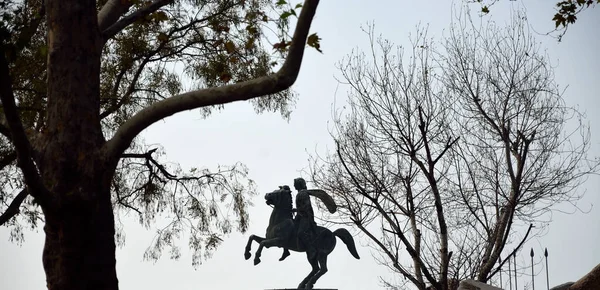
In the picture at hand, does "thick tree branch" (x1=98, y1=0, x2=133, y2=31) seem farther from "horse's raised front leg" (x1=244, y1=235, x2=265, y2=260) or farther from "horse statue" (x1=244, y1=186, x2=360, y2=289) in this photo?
"horse's raised front leg" (x1=244, y1=235, x2=265, y2=260)

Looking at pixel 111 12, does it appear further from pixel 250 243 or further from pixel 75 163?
pixel 250 243

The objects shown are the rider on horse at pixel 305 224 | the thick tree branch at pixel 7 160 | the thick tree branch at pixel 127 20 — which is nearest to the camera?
the thick tree branch at pixel 127 20

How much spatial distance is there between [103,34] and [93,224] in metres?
2.19

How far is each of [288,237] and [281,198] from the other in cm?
57

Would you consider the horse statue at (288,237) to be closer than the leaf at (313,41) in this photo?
No

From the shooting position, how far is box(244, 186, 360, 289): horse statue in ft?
39.7

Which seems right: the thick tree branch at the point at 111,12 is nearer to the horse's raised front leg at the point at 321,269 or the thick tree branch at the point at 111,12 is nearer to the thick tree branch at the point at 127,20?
the thick tree branch at the point at 127,20

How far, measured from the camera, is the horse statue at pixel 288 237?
1209 cm

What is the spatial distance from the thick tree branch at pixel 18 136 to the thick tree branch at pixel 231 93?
2.86 ft

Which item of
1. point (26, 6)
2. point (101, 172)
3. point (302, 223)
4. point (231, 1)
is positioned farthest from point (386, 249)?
point (101, 172)

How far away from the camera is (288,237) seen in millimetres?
12117

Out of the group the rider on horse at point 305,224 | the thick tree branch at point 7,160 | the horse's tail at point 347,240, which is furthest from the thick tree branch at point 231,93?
the thick tree branch at point 7,160

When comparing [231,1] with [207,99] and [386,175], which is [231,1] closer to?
[386,175]

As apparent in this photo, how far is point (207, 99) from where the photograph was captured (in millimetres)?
7531
